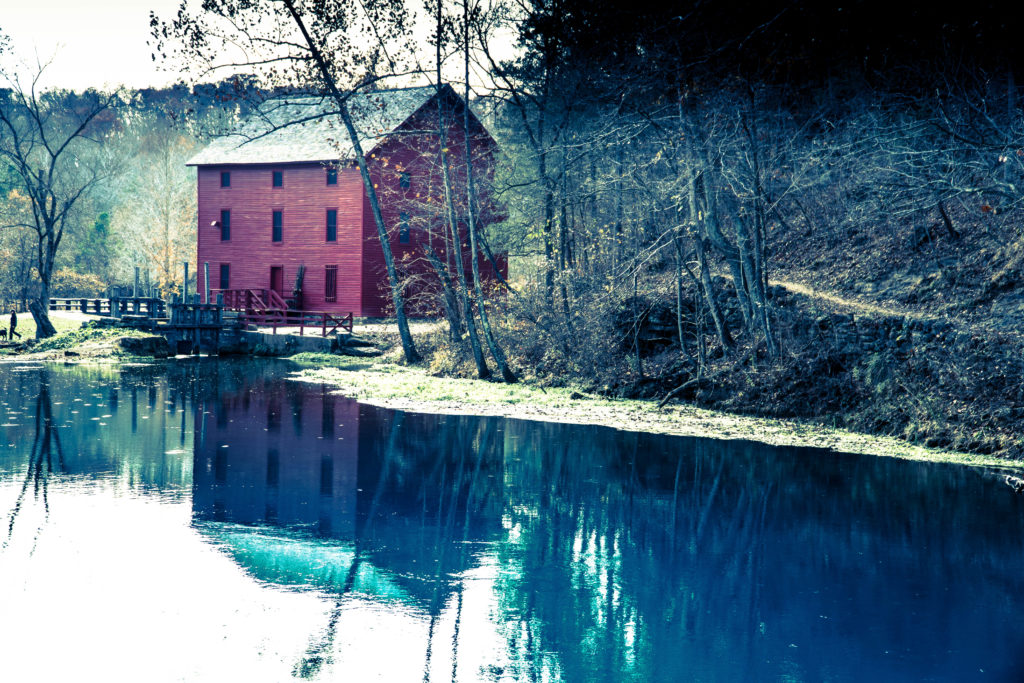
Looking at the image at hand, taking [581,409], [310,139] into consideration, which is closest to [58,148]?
[310,139]

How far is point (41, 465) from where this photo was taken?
11891 mm

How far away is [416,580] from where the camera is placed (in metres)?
7.46

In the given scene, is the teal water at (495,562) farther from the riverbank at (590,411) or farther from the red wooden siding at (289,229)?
the red wooden siding at (289,229)

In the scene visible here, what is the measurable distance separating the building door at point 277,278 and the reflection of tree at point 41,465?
25.9m

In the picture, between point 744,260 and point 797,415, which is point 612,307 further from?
point 797,415

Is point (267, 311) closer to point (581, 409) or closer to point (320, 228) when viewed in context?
point (320, 228)

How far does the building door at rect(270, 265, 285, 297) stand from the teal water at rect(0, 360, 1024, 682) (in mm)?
29252

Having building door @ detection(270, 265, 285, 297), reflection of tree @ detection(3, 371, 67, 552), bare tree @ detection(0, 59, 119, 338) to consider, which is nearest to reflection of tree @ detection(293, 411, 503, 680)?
reflection of tree @ detection(3, 371, 67, 552)

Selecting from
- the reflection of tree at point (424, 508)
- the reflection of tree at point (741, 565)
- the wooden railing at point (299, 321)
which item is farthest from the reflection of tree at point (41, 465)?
the wooden railing at point (299, 321)

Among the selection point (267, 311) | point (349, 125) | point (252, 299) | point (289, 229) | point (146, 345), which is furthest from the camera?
point (289, 229)

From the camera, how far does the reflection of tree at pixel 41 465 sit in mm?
9344

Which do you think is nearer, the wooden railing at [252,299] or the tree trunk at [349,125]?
the tree trunk at [349,125]

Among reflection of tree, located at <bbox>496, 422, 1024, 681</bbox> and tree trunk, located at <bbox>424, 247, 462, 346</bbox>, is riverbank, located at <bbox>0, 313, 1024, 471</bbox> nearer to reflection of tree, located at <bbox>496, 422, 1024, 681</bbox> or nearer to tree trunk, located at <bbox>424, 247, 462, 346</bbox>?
reflection of tree, located at <bbox>496, 422, 1024, 681</bbox>

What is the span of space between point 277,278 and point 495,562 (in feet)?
124
